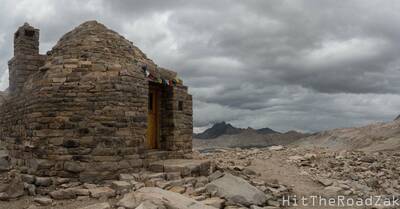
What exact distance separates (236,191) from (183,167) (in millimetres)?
1592

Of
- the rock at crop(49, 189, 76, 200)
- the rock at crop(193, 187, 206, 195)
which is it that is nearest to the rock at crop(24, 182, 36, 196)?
the rock at crop(49, 189, 76, 200)

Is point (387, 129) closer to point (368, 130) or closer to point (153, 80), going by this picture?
point (368, 130)

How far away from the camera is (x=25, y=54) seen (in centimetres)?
1116

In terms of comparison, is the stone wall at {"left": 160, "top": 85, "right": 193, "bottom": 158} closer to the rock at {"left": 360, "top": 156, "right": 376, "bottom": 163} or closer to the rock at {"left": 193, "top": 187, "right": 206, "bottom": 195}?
the rock at {"left": 193, "top": 187, "right": 206, "bottom": 195}

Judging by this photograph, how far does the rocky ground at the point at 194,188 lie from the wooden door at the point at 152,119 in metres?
1.57

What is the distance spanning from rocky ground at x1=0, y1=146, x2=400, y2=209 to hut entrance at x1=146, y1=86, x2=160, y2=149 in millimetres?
1558

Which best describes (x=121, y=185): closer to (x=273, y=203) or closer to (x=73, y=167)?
(x=73, y=167)

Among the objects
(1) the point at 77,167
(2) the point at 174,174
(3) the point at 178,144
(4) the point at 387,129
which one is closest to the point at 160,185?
(2) the point at 174,174

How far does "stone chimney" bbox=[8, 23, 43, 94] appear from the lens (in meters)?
11.2

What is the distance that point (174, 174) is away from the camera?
9336mm

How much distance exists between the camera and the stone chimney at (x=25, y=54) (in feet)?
36.6

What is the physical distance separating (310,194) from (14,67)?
9.91 metres

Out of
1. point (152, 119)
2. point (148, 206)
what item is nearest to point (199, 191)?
point (148, 206)

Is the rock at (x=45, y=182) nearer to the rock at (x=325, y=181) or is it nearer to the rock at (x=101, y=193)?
the rock at (x=101, y=193)
